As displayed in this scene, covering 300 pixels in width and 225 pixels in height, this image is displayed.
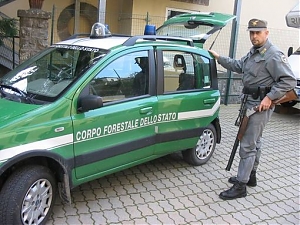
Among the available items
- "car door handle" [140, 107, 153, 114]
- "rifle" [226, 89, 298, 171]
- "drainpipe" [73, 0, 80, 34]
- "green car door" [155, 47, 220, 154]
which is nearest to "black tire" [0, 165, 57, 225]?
"car door handle" [140, 107, 153, 114]

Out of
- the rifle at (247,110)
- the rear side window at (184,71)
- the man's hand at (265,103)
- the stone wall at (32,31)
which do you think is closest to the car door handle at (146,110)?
the rear side window at (184,71)

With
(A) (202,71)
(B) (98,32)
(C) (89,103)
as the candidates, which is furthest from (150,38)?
(C) (89,103)

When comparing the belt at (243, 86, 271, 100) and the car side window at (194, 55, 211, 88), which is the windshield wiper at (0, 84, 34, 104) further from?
the belt at (243, 86, 271, 100)

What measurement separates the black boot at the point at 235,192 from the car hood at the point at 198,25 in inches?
77.9

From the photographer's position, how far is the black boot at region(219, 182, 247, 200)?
4.02 m

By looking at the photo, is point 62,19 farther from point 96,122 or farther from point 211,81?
point 96,122

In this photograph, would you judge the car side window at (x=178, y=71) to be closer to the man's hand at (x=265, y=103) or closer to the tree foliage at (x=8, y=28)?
the man's hand at (x=265, y=103)

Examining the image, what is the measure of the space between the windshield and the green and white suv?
0.01 m

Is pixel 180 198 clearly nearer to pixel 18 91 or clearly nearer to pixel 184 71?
pixel 184 71

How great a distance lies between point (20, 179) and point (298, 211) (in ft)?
9.95

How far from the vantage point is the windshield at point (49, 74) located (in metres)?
3.19

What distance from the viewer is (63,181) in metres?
3.10

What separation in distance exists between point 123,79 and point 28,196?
4.86 feet

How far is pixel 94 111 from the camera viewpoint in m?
3.23
